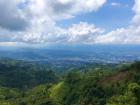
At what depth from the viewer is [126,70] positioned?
593ft

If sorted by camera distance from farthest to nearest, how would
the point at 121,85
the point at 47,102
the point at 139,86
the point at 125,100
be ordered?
the point at 47,102 → the point at 121,85 → the point at 139,86 → the point at 125,100

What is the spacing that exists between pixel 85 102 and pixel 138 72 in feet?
98.9

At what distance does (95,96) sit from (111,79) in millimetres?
15898

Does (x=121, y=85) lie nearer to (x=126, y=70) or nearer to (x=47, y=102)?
(x=126, y=70)

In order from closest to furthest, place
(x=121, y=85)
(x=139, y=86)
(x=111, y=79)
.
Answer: (x=139, y=86) → (x=121, y=85) → (x=111, y=79)

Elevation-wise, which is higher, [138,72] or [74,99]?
[138,72]

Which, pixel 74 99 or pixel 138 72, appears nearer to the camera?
pixel 138 72

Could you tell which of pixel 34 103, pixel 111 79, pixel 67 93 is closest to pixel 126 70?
Answer: pixel 111 79

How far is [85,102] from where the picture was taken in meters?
166

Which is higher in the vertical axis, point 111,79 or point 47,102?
point 111,79

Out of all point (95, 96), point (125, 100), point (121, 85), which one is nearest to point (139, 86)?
point (125, 100)

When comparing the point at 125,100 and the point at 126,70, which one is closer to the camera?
the point at 125,100

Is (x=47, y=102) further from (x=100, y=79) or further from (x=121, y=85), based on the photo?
(x=121, y=85)

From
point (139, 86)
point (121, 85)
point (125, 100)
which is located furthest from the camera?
point (121, 85)
